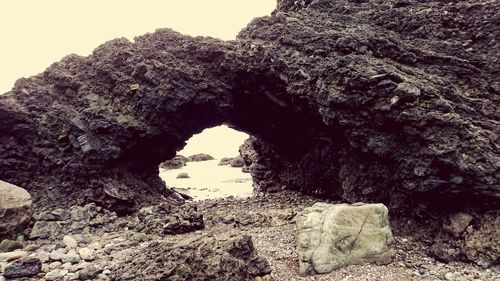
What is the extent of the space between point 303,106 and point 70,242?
418 inches

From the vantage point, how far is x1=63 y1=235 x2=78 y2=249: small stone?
1142cm

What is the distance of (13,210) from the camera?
38.0ft

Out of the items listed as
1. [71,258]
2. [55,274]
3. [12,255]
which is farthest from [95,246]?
[12,255]

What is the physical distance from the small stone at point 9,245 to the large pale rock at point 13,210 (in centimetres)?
49

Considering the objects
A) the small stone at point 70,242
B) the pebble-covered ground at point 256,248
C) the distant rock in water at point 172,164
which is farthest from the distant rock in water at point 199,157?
the small stone at point 70,242

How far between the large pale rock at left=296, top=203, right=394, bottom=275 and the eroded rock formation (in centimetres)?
224

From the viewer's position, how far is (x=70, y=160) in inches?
624

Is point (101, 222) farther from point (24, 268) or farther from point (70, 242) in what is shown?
point (24, 268)

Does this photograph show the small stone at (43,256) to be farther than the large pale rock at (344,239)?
Yes

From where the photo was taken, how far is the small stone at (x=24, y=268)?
29.4ft

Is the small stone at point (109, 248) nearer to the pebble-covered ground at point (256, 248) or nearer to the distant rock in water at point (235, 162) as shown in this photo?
the pebble-covered ground at point (256, 248)

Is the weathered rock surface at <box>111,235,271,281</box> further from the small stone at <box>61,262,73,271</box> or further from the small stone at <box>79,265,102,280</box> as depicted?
the small stone at <box>61,262,73,271</box>

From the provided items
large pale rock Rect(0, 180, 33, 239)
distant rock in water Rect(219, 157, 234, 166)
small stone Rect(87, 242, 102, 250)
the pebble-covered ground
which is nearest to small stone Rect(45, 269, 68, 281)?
the pebble-covered ground

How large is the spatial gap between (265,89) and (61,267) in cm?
1137
